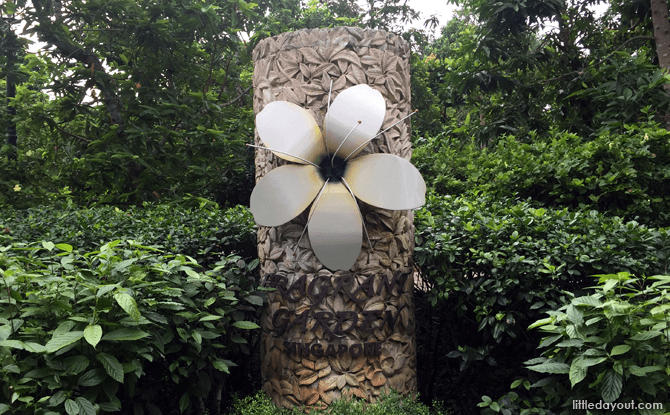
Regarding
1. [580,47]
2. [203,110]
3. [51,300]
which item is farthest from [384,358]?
[580,47]

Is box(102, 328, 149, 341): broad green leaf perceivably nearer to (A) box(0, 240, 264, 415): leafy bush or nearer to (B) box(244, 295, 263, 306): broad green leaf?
(A) box(0, 240, 264, 415): leafy bush

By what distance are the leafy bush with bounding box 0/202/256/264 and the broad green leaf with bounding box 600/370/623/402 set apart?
2.90m

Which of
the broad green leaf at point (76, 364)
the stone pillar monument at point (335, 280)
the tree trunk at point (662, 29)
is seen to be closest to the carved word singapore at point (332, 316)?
the stone pillar monument at point (335, 280)

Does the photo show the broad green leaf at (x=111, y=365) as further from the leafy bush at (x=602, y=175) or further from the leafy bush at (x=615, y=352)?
the leafy bush at (x=602, y=175)

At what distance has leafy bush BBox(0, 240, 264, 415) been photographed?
2.12 metres

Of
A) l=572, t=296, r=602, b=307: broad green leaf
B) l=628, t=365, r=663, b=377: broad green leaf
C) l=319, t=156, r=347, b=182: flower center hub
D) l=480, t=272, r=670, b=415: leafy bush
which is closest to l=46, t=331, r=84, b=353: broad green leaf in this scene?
l=319, t=156, r=347, b=182: flower center hub

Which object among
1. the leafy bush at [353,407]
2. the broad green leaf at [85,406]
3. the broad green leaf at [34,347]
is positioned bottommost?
the leafy bush at [353,407]

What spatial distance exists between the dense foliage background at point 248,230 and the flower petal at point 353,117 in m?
0.97

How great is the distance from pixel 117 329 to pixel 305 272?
57.8 inches

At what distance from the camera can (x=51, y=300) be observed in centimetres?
230

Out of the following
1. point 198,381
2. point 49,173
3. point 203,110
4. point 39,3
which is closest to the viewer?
point 198,381

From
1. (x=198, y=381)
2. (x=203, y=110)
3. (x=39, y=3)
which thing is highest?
(x=39, y=3)

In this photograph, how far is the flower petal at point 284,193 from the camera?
3.37 meters

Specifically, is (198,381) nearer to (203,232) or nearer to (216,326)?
(216,326)
